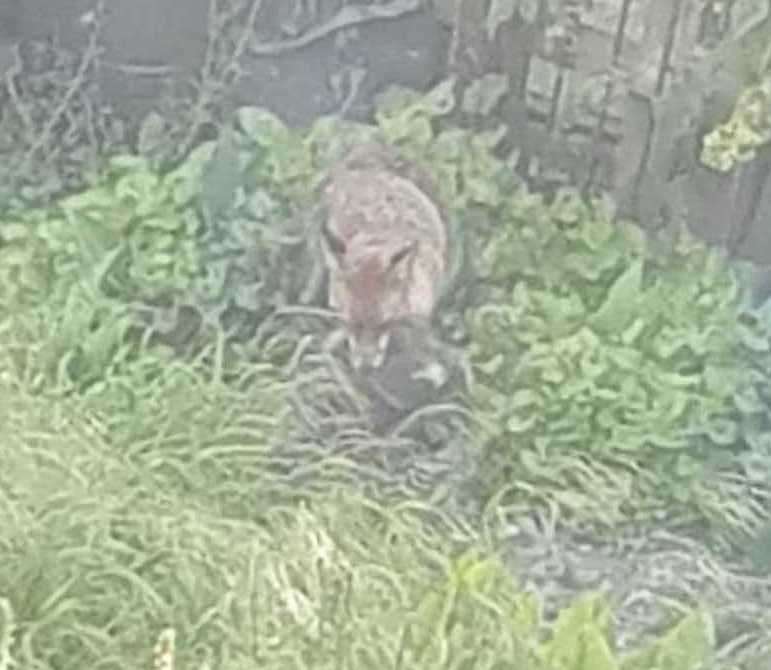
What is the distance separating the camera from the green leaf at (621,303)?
1532mm

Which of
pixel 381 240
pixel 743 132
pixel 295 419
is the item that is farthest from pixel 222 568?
pixel 743 132

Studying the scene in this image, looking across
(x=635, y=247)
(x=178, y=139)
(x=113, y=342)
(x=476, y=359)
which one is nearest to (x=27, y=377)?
(x=113, y=342)

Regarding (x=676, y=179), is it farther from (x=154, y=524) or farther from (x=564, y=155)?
(x=154, y=524)

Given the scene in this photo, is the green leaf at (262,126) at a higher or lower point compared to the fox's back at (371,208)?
higher

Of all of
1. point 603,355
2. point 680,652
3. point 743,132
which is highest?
point 743,132

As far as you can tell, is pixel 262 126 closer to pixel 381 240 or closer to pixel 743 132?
pixel 381 240

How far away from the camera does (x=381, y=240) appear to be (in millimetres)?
1546

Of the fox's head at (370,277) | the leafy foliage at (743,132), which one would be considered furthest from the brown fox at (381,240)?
the leafy foliage at (743,132)

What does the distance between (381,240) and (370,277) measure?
23 mm

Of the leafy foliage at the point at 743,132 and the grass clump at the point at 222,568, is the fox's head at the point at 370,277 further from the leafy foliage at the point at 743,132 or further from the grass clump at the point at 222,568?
the leafy foliage at the point at 743,132

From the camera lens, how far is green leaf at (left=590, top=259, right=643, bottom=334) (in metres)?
1.53

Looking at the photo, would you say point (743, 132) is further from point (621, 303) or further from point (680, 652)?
point (680, 652)

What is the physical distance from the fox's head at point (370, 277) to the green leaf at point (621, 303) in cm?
12

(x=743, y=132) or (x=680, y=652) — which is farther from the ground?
(x=743, y=132)
